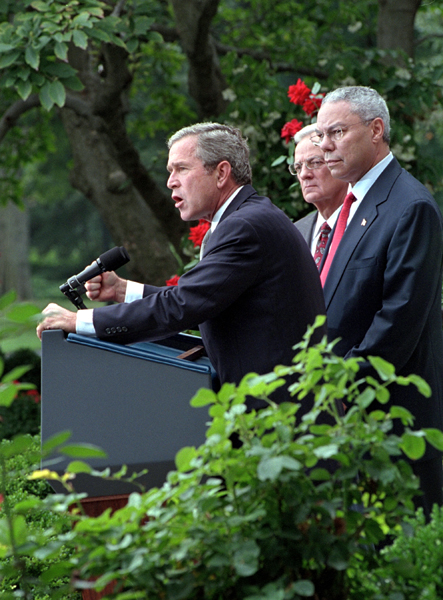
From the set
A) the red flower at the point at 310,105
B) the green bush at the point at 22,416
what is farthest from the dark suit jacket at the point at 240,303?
the green bush at the point at 22,416

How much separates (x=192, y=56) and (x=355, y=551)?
21.1 feet

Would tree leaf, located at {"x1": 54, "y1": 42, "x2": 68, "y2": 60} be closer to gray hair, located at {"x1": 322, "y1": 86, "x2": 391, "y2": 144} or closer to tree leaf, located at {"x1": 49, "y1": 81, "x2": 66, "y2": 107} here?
tree leaf, located at {"x1": 49, "y1": 81, "x2": 66, "y2": 107}

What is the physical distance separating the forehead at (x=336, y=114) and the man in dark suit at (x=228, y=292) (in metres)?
0.58

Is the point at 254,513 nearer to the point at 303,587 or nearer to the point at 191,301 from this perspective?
the point at 303,587

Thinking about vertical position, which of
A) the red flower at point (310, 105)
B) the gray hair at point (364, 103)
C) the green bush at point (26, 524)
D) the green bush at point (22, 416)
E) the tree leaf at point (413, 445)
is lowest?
the green bush at point (22, 416)

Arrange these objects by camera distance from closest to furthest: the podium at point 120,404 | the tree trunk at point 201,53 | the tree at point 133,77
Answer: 1. the podium at point 120,404
2. the tree at point 133,77
3. the tree trunk at point 201,53

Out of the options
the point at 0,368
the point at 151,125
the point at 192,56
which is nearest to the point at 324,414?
the point at 0,368

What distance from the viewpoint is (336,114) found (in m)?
3.27

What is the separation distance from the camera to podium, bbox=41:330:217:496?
2336 mm

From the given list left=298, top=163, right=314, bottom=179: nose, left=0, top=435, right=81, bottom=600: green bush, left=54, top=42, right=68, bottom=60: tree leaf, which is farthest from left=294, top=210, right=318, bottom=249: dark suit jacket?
left=54, top=42, right=68, bottom=60: tree leaf

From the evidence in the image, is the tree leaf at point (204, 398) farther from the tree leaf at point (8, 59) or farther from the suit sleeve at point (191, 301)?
the tree leaf at point (8, 59)

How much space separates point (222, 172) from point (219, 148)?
91mm

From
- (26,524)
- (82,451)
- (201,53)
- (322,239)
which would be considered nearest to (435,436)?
(82,451)

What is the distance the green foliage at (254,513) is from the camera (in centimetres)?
150
